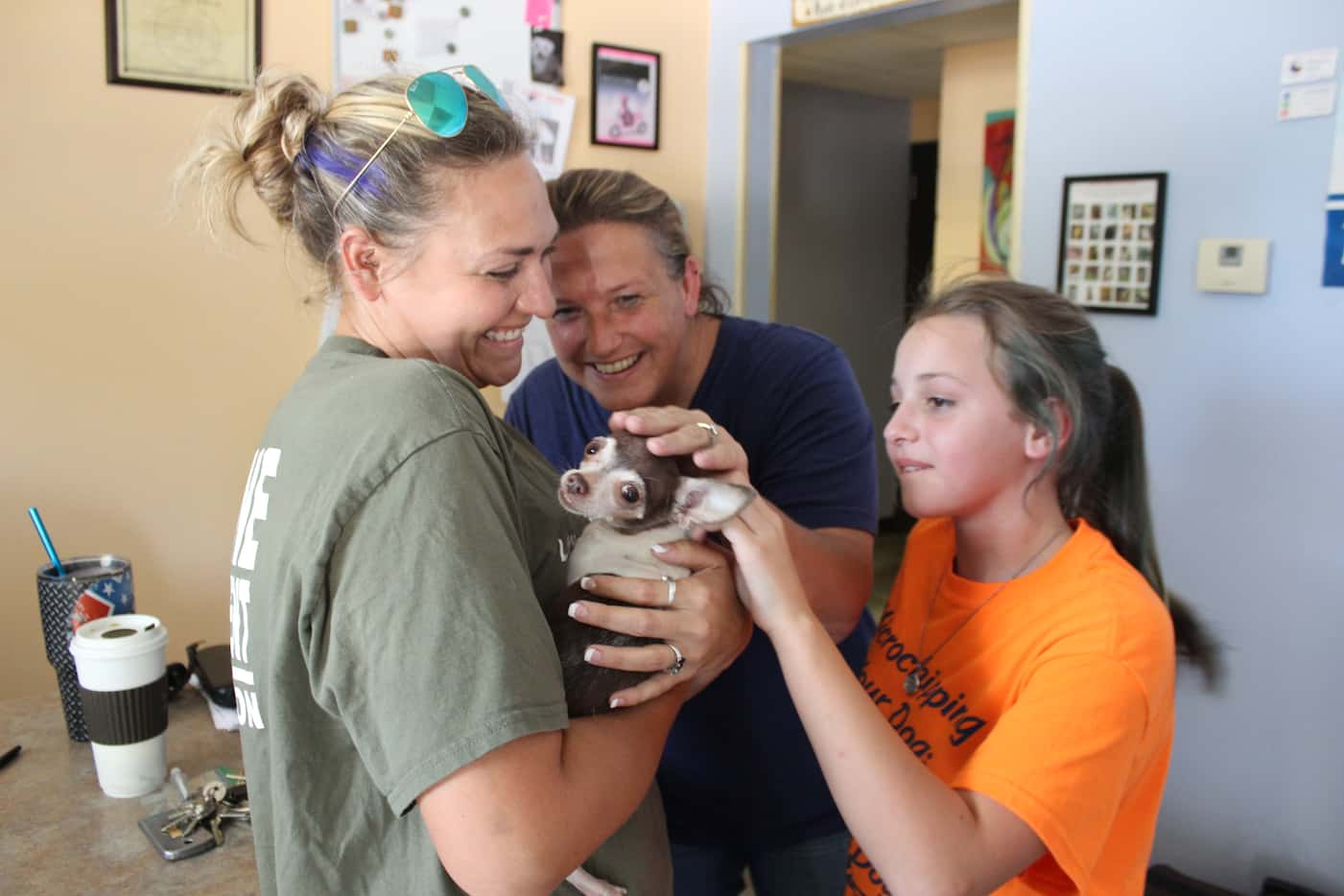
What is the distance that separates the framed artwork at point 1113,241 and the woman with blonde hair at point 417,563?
1.97 metres

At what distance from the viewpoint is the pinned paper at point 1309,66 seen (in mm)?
2162

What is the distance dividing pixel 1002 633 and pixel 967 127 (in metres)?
3.88

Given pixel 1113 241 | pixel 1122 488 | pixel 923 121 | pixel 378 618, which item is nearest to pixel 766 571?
pixel 378 618

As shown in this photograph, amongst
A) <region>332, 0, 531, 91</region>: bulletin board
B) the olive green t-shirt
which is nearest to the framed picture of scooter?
<region>332, 0, 531, 91</region>: bulletin board

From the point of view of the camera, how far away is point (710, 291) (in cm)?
170

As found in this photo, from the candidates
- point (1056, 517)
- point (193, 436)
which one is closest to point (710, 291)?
point (1056, 517)

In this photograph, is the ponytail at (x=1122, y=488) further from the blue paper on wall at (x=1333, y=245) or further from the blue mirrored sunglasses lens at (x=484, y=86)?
the blue paper on wall at (x=1333, y=245)

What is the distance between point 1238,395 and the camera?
2.40 meters

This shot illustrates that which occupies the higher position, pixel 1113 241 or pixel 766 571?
pixel 1113 241

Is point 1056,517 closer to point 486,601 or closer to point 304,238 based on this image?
point 486,601

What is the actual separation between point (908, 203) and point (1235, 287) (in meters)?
4.19

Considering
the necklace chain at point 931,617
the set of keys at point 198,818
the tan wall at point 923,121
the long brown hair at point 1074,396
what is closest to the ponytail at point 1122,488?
the long brown hair at point 1074,396

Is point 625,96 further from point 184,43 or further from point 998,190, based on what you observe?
point 998,190

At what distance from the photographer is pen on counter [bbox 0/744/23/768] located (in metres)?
1.43
